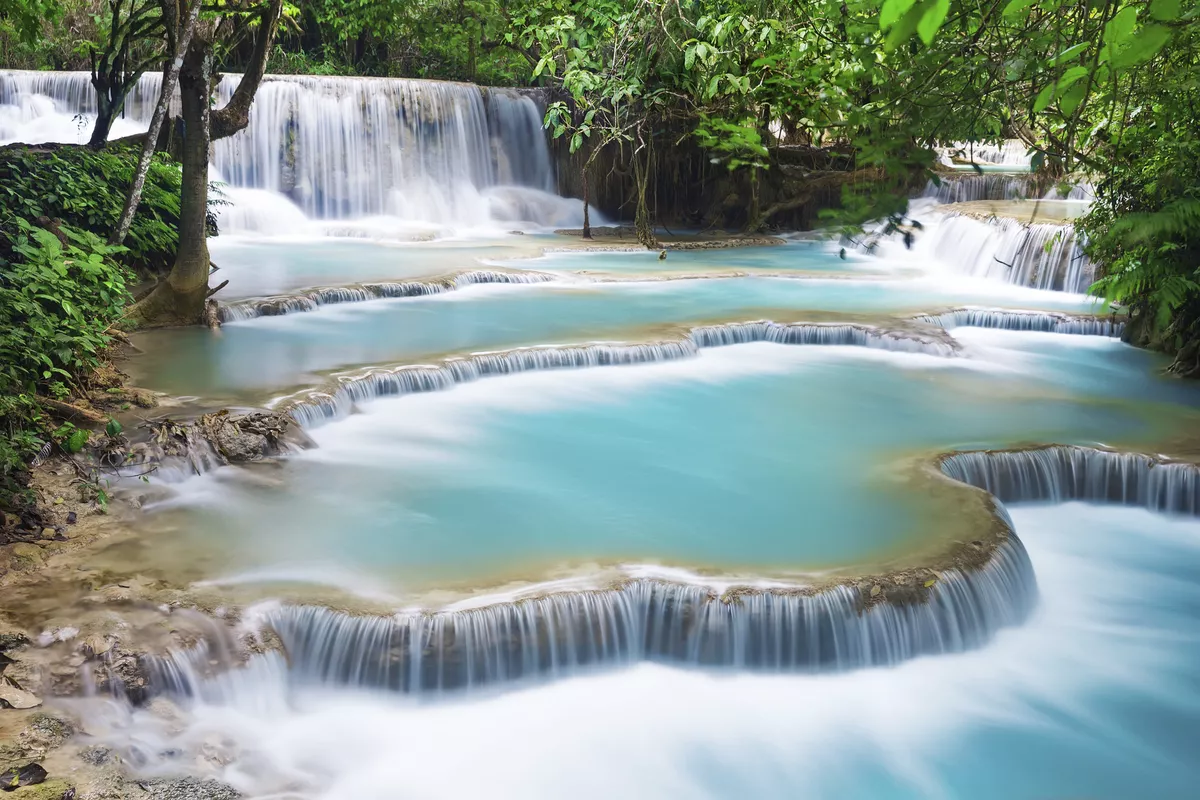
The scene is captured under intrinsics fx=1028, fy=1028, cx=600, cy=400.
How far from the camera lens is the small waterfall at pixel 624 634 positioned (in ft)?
14.4

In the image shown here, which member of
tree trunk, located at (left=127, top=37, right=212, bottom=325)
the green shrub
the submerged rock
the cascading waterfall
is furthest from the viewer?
tree trunk, located at (left=127, top=37, right=212, bottom=325)

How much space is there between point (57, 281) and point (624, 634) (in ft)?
14.3

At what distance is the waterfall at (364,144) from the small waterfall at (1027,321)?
416 inches

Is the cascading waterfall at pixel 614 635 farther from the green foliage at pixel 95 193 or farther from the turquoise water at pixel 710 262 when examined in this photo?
the turquoise water at pixel 710 262

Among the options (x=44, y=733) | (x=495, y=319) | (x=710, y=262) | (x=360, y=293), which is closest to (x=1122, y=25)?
(x=44, y=733)

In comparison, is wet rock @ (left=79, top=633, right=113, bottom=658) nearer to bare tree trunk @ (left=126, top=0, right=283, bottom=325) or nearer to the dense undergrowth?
the dense undergrowth

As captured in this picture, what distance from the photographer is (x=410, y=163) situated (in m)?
19.2

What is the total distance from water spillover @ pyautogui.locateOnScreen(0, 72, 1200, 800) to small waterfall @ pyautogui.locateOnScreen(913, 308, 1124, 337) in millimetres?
33

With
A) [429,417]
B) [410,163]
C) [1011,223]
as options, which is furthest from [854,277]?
[410,163]

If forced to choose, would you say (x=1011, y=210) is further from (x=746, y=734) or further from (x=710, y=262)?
(x=746, y=734)

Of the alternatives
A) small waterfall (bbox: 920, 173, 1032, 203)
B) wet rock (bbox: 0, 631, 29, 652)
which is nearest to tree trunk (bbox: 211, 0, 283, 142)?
wet rock (bbox: 0, 631, 29, 652)

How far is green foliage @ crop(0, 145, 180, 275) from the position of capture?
→ 902cm

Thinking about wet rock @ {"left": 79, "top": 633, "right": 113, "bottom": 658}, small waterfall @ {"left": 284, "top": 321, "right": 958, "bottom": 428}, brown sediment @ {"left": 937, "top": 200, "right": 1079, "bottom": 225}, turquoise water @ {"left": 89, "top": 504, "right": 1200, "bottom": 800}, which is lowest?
turquoise water @ {"left": 89, "top": 504, "right": 1200, "bottom": 800}

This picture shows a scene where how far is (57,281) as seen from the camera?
21.2 ft
